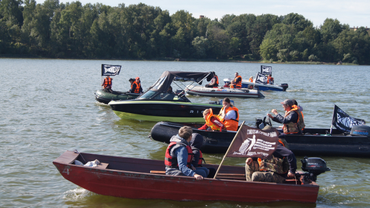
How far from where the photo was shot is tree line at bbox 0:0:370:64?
81.9 meters

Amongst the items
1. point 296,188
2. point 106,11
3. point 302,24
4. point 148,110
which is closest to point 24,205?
point 296,188

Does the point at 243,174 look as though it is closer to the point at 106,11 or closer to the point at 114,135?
the point at 114,135

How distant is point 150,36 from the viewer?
96.8 meters

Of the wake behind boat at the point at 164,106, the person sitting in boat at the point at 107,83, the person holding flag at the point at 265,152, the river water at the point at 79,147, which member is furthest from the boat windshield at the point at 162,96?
the person holding flag at the point at 265,152

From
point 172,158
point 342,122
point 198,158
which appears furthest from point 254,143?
point 342,122

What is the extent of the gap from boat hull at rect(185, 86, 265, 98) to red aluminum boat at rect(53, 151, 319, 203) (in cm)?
1628

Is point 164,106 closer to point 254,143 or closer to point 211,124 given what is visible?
point 211,124

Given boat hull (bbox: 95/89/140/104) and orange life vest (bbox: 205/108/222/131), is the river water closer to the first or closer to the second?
boat hull (bbox: 95/89/140/104)

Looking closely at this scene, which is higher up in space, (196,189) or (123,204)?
(196,189)

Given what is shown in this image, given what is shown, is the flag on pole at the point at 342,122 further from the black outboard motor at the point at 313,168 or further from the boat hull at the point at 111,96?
the boat hull at the point at 111,96

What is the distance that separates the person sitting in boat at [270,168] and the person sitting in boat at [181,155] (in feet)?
3.39

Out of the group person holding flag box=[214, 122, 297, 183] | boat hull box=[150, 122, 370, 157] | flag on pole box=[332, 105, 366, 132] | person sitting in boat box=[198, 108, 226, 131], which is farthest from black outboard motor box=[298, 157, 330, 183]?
flag on pole box=[332, 105, 366, 132]

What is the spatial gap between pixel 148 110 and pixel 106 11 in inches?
3816

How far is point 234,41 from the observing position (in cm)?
10975
